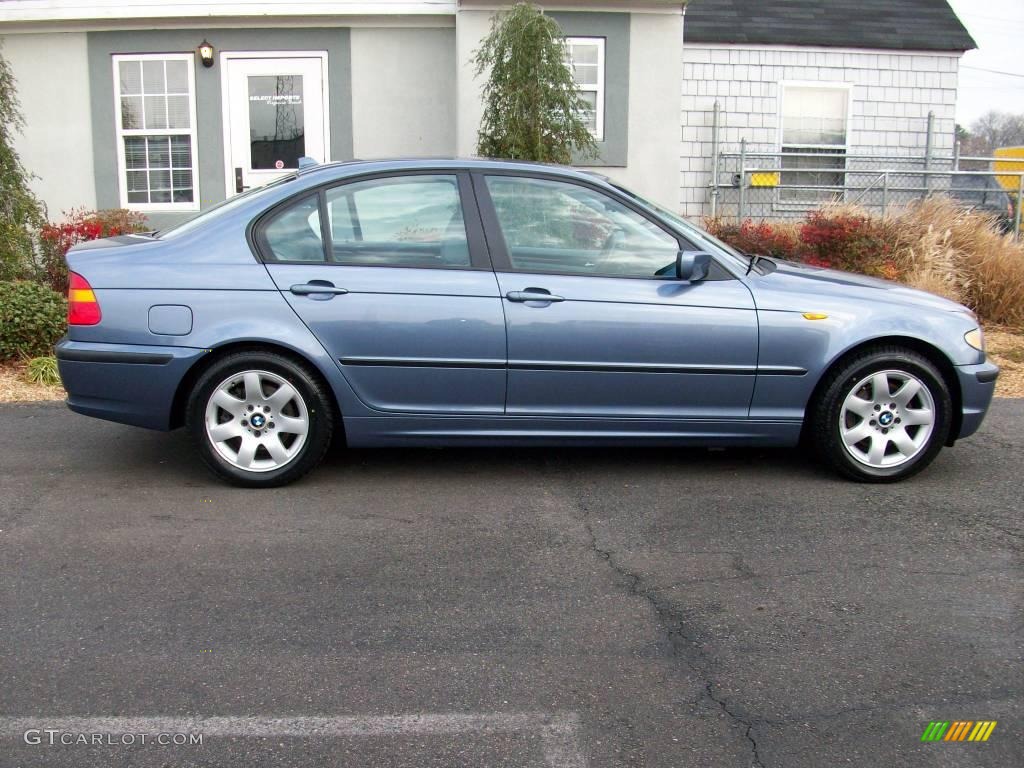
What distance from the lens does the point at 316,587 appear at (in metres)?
4.07

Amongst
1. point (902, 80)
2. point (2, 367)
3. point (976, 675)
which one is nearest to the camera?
point (976, 675)

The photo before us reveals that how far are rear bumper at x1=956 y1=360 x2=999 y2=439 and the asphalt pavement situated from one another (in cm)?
36

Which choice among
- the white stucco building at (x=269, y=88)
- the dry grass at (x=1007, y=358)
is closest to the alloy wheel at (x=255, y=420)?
the dry grass at (x=1007, y=358)

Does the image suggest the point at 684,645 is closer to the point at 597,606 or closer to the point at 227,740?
the point at 597,606

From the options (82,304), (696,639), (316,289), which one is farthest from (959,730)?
(82,304)

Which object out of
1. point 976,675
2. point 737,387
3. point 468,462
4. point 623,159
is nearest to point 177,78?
point 623,159

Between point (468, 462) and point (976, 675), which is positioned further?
point (468, 462)

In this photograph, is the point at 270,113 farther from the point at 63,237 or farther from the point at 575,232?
the point at 575,232

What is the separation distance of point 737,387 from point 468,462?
61.2 inches

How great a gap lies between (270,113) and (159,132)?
1.31 metres

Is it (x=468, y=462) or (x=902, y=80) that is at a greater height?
(x=902, y=80)

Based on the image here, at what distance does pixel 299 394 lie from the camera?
5121mm

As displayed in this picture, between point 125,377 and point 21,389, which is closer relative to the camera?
point 125,377

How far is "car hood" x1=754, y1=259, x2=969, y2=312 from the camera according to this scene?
17.2 ft
